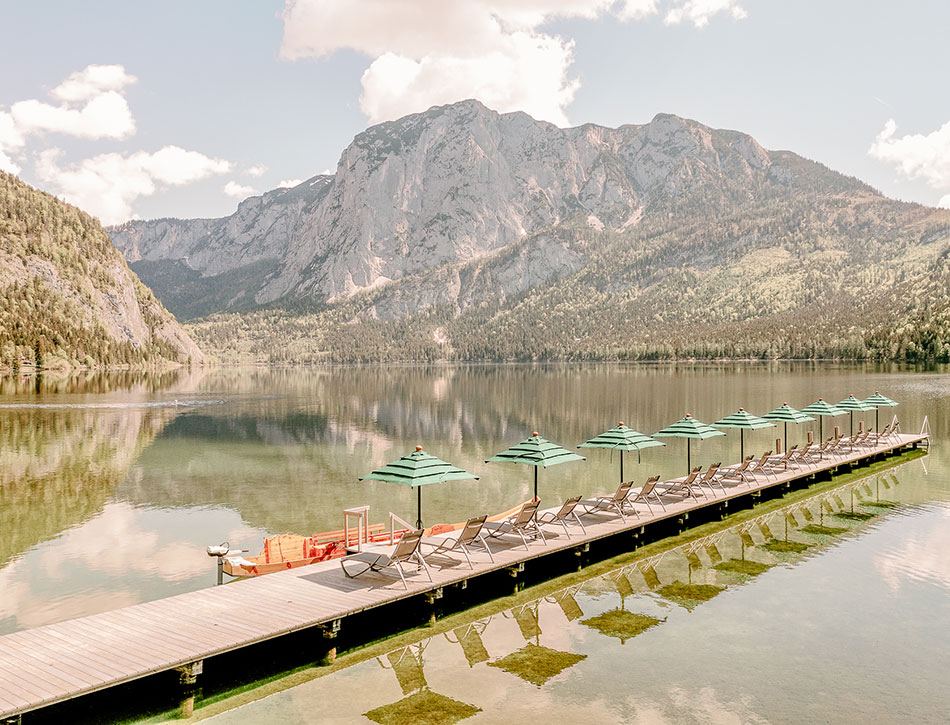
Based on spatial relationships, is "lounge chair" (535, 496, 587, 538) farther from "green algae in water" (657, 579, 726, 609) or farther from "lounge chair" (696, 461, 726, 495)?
"lounge chair" (696, 461, 726, 495)

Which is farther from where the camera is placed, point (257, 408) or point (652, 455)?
point (257, 408)

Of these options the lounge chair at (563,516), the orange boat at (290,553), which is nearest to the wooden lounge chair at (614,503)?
the lounge chair at (563,516)

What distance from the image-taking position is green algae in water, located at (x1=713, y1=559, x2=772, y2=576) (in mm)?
20642

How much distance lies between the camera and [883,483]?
35094mm

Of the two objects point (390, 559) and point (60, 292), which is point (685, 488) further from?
point (60, 292)

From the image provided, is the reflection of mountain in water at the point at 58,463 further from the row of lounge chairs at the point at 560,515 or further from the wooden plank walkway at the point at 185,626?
the row of lounge chairs at the point at 560,515

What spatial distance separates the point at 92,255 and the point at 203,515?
18565 cm

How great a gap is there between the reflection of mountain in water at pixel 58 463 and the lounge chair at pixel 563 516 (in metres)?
17.0

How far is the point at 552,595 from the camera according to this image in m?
18.9

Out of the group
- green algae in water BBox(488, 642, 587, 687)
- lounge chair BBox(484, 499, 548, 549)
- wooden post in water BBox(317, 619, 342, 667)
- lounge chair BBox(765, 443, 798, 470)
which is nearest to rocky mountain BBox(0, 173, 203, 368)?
lounge chair BBox(765, 443, 798, 470)

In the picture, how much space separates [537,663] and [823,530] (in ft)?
52.2

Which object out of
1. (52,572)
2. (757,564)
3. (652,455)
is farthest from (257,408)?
(757,564)

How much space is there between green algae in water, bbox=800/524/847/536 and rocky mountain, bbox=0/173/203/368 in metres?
141

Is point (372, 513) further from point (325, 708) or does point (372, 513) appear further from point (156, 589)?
point (325, 708)
